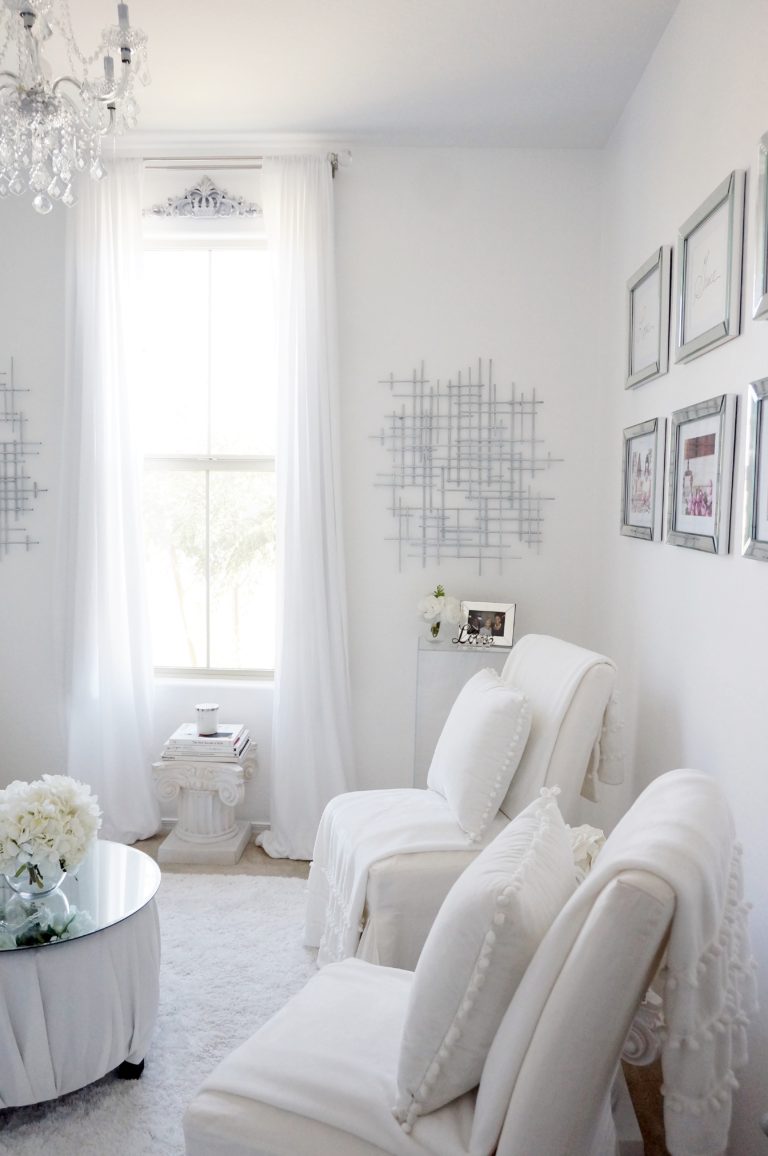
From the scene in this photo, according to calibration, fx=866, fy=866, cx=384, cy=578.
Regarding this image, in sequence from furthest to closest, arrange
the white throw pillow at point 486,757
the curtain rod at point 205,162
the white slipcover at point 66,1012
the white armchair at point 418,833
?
the curtain rod at point 205,162 < the white throw pillow at point 486,757 < the white armchair at point 418,833 < the white slipcover at point 66,1012

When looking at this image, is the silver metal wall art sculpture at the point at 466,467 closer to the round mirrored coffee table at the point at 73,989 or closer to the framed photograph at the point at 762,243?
the framed photograph at the point at 762,243

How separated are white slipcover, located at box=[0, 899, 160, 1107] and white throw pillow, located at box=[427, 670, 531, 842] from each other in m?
0.92

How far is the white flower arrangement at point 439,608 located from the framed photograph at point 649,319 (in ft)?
3.43

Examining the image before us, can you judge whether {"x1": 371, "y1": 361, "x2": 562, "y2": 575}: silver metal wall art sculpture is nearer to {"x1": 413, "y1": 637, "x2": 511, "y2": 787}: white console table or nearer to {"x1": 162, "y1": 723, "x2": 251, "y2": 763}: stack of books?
{"x1": 413, "y1": 637, "x2": 511, "y2": 787}: white console table

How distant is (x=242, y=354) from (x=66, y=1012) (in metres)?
2.63

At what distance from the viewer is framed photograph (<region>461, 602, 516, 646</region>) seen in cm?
349

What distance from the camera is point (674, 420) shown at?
2432 millimetres

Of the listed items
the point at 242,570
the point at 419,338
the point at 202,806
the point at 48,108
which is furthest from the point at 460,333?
the point at 202,806

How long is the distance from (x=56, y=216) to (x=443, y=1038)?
11.3 feet

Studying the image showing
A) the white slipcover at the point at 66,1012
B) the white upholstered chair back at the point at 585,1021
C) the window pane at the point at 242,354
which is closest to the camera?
the white upholstered chair back at the point at 585,1021

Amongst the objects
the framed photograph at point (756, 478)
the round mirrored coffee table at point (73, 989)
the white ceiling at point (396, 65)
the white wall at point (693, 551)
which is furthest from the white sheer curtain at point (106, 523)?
the framed photograph at point (756, 478)

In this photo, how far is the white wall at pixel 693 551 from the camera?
1.82 metres

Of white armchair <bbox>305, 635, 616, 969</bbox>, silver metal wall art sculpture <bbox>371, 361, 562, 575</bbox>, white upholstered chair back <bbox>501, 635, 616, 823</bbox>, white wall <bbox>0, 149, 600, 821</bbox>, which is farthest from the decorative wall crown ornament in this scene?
white upholstered chair back <bbox>501, 635, 616, 823</bbox>

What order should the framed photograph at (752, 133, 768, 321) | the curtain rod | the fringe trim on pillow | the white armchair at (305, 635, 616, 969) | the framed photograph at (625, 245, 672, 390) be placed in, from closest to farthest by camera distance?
the fringe trim on pillow
the framed photograph at (752, 133, 768, 321)
the white armchair at (305, 635, 616, 969)
the framed photograph at (625, 245, 672, 390)
the curtain rod
